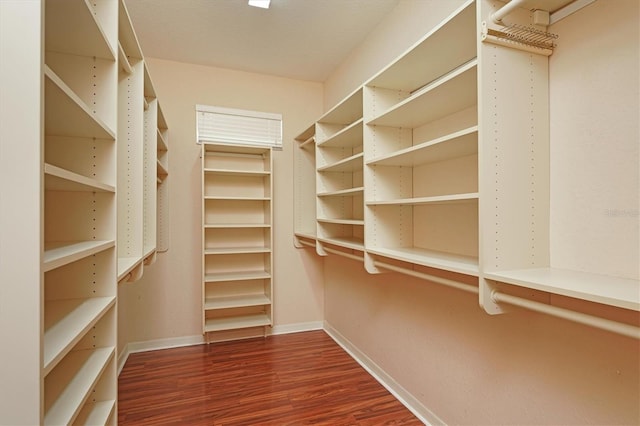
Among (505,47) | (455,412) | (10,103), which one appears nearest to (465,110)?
(505,47)

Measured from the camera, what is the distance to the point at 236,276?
3105 millimetres

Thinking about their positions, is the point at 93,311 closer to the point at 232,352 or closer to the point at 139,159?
the point at 139,159

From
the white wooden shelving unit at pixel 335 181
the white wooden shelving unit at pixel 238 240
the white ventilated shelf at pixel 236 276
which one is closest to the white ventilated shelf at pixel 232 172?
the white wooden shelving unit at pixel 238 240

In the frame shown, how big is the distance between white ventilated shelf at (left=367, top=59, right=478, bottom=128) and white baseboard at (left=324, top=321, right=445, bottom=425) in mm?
1755

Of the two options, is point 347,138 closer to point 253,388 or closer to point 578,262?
point 578,262

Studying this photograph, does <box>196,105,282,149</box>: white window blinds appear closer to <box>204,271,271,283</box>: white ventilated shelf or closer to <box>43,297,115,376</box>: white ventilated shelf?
<box>204,271,271,283</box>: white ventilated shelf

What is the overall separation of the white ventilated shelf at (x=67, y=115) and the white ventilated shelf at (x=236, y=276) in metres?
1.94

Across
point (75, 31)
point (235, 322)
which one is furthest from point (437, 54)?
point (235, 322)

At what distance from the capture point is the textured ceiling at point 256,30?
2.29 meters

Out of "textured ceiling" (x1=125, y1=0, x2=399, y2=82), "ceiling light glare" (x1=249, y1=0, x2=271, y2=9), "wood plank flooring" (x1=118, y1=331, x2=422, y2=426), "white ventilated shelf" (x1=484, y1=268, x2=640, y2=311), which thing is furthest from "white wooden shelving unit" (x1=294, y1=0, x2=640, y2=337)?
"wood plank flooring" (x1=118, y1=331, x2=422, y2=426)

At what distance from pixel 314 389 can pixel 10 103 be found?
2323 mm

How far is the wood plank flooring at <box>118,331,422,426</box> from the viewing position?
2.01 m

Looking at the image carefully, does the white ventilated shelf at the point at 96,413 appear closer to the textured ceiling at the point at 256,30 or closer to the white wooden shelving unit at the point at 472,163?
the white wooden shelving unit at the point at 472,163

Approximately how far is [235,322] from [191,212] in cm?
117
